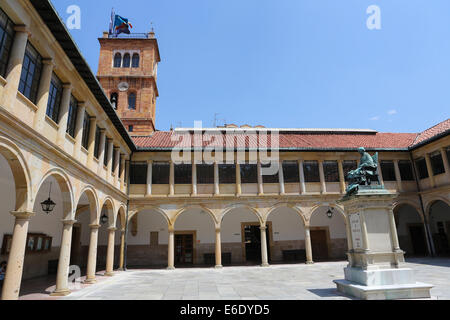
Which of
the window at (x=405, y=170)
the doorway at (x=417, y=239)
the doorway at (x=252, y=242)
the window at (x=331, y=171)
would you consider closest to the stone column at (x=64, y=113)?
the doorway at (x=252, y=242)

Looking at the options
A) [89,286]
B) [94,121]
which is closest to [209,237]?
[89,286]

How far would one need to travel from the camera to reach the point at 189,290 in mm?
9367

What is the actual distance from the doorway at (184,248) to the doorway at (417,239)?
1559 cm

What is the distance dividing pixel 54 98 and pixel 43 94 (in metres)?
1.08

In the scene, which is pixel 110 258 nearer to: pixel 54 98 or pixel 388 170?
pixel 54 98

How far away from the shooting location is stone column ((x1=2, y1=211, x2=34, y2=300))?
21.0ft

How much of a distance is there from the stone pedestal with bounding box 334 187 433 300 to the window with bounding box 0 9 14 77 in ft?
30.3

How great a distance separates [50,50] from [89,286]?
8.13 m

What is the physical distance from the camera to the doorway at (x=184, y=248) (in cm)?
1884

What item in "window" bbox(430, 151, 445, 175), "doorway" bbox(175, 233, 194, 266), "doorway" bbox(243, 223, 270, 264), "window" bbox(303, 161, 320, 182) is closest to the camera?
"window" bbox(430, 151, 445, 175)

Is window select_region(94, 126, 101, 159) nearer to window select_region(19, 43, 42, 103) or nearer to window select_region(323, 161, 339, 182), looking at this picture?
window select_region(19, 43, 42, 103)

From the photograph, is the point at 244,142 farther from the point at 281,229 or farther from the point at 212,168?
the point at 281,229

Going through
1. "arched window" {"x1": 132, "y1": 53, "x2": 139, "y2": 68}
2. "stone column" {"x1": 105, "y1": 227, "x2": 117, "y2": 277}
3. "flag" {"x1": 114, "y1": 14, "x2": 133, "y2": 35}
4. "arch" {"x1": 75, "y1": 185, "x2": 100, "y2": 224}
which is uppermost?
"flag" {"x1": 114, "y1": 14, "x2": 133, "y2": 35}

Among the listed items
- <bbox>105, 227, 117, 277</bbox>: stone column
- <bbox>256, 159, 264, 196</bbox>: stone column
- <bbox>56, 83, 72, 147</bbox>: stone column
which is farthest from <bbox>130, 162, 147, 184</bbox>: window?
<bbox>56, 83, 72, 147</bbox>: stone column
